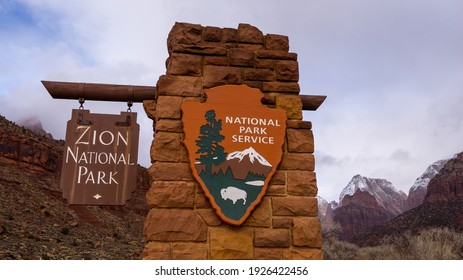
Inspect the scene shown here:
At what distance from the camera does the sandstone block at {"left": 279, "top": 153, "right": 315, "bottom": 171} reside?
12.7 ft

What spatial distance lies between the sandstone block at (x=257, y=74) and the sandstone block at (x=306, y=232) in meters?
1.30

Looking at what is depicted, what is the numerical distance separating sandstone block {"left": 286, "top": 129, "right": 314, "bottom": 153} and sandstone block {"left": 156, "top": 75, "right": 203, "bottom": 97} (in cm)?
89

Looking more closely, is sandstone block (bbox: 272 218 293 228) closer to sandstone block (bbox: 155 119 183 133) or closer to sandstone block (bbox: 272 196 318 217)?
sandstone block (bbox: 272 196 318 217)

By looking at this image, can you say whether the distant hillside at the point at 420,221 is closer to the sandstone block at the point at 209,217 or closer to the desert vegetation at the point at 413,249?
the desert vegetation at the point at 413,249

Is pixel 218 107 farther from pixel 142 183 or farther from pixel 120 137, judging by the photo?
pixel 142 183

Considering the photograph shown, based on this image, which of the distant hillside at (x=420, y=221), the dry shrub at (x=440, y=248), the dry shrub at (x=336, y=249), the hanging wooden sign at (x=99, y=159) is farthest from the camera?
the distant hillside at (x=420, y=221)

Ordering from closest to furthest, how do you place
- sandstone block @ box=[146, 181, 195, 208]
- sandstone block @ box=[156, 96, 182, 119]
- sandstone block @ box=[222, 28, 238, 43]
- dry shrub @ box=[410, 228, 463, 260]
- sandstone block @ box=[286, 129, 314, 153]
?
1. sandstone block @ box=[146, 181, 195, 208]
2. sandstone block @ box=[156, 96, 182, 119]
3. sandstone block @ box=[286, 129, 314, 153]
4. sandstone block @ box=[222, 28, 238, 43]
5. dry shrub @ box=[410, 228, 463, 260]

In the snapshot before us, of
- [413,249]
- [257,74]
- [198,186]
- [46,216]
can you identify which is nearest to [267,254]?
[198,186]

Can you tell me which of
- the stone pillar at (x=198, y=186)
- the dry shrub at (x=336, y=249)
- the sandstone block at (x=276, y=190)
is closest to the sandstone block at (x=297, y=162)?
the stone pillar at (x=198, y=186)

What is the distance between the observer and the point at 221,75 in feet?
13.1

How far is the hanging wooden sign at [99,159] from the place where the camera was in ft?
14.1

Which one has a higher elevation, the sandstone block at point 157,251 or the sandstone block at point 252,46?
the sandstone block at point 252,46

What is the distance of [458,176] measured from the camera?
67938 mm

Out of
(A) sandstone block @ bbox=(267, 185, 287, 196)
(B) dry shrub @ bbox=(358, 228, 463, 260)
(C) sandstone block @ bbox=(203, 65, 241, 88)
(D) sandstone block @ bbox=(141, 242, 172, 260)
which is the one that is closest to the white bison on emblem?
(A) sandstone block @ bbox=(267, 185, 287, 196)
